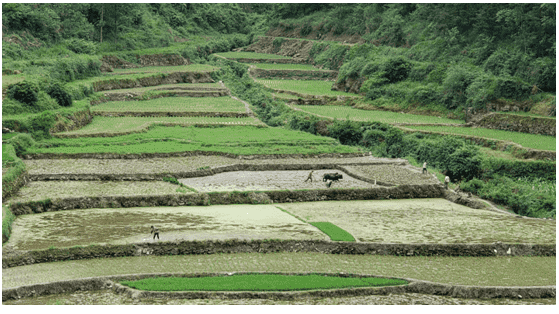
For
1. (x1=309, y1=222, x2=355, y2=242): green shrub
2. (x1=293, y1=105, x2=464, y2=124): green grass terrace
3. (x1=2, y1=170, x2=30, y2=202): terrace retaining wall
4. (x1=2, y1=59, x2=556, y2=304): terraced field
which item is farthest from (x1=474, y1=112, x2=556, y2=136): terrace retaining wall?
(x1=2, y1=170, x2=30, y2=202): terrace retaining wall

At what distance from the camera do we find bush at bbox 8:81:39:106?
97.0ft

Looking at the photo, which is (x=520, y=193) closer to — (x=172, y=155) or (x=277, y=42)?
(x=172, y=155)

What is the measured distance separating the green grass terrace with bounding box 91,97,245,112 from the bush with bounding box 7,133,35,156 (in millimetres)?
9993

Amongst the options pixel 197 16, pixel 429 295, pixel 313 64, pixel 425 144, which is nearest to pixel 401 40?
pixel 313 64

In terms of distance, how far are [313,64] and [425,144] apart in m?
34.7

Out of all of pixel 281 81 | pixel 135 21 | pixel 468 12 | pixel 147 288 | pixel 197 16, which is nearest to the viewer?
pixel 147 288

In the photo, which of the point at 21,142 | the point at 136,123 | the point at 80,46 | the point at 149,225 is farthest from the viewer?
the point at 80,46

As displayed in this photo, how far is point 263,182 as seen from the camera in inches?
917

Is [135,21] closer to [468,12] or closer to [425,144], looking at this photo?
[468,12]

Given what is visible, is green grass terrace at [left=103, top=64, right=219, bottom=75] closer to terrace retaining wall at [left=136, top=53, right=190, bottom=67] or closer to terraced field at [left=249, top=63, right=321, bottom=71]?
terrace retaining wall at [left=136, top=53, right=190, bottom=67]

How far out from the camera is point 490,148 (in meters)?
28.6

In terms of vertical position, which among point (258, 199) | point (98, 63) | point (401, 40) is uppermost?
point (401, 40)

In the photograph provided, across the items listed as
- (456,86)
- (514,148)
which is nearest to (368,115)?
(456,86)

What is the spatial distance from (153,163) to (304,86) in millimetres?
27081
